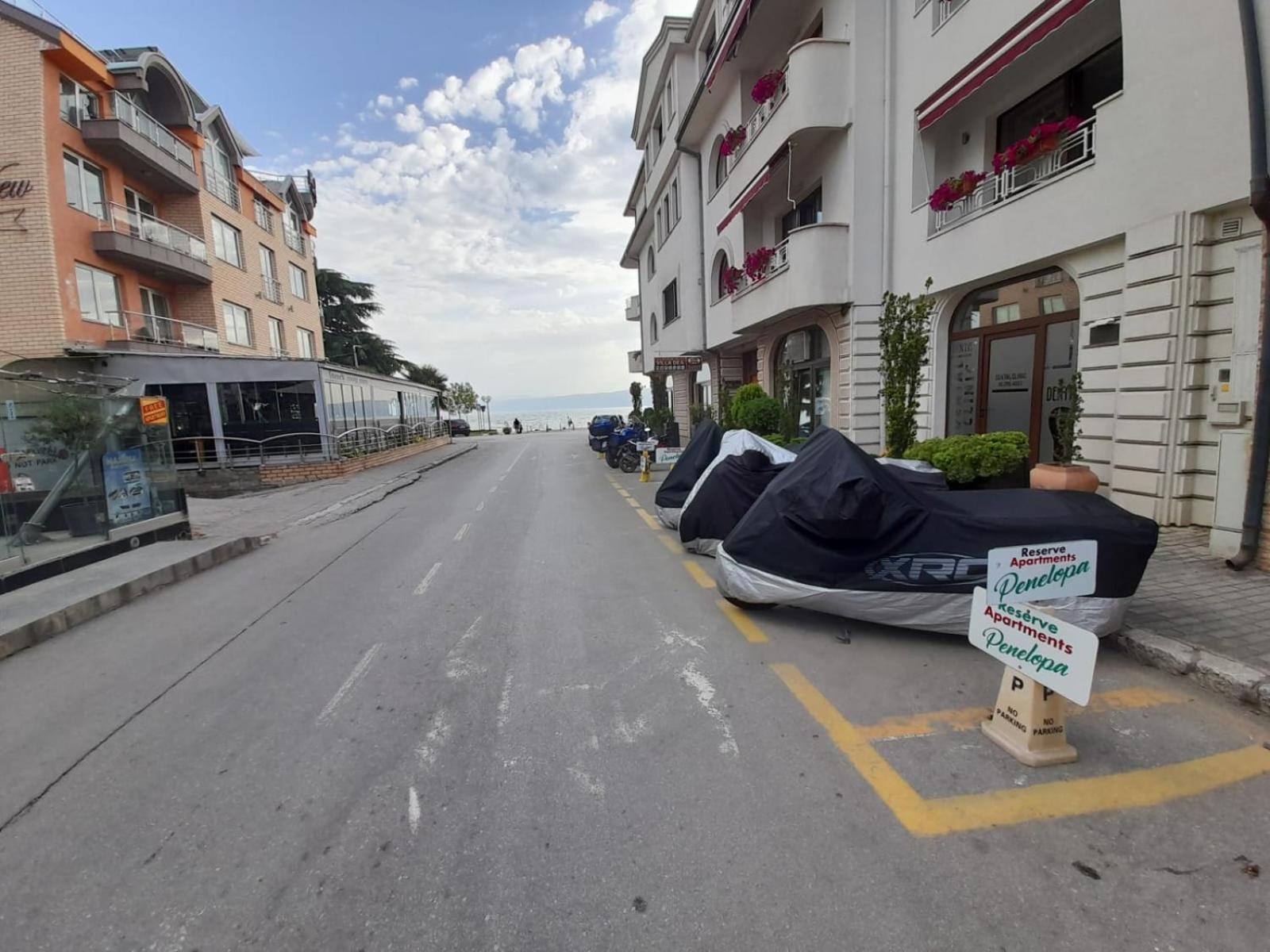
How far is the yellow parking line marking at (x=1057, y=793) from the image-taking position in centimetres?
250

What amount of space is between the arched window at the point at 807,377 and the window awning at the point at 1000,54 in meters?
5.12

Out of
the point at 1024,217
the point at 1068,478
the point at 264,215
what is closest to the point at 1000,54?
the point at 1024,217

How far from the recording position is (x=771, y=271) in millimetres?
13531

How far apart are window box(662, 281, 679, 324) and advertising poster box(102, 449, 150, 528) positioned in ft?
59.4

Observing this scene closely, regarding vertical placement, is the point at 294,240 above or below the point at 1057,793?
above

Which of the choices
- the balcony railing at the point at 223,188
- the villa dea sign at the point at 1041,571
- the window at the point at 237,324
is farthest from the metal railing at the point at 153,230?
the villa dea sign at the point at 1041,571

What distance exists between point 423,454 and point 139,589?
20.9m

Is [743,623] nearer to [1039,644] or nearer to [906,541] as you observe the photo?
[906,541]

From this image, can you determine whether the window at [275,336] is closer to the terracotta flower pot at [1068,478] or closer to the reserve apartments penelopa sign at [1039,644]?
the terracotta flower pot at [1068,478]

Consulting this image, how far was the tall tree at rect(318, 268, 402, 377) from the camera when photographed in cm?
4678

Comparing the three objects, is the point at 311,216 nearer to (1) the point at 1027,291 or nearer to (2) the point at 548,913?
(1) the point at 1027,291

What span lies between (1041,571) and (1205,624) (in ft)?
7.01

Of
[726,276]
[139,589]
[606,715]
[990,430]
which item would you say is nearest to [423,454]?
[726,276]

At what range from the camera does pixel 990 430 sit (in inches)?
379
